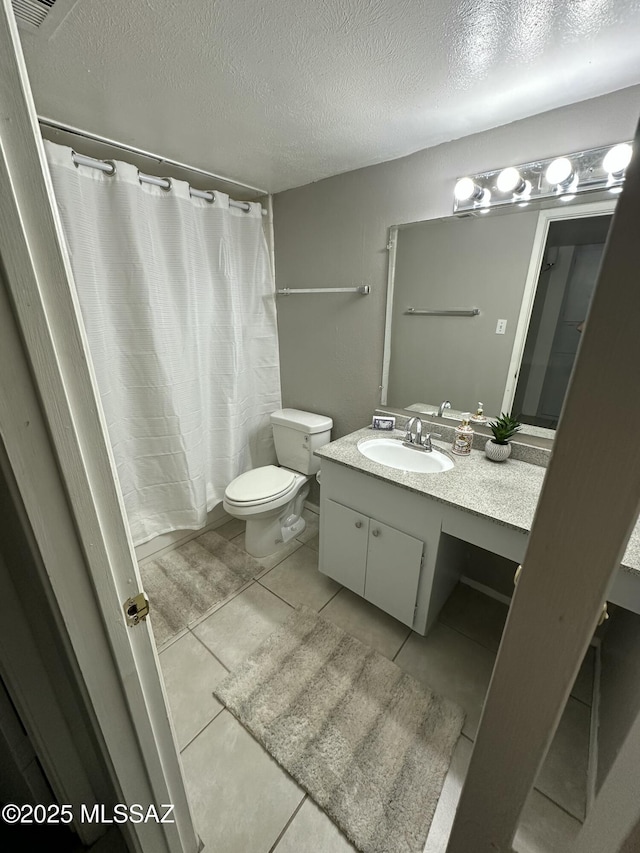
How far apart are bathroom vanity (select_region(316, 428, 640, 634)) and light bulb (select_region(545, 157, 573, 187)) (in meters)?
1.07

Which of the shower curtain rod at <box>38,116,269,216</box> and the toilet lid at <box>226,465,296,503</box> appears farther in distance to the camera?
the toilet lid at <box>226,465,296,503</box>

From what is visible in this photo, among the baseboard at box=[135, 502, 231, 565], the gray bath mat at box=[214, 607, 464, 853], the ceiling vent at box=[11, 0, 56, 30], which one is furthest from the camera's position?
the baseboard at box=[135, 502, 231, 565]

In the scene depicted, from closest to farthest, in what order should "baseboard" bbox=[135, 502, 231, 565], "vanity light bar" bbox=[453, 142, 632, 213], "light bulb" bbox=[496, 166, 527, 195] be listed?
1. "vanity light bar" bbox=[453, 142, 632, 213]
2. "light bulb" bbox=[496, 166, 527, 195]
3. "baseboard" bbox=[135, 502, 231, 565]

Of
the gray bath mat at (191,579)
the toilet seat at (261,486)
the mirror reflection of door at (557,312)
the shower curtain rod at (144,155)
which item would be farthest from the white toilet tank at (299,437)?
the shower curtain rod at (144,155)

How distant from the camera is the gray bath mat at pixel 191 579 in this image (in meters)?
1.64

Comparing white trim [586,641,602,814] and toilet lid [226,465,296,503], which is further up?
toilet lid [226,465,296,503]

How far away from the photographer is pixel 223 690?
1313 mm

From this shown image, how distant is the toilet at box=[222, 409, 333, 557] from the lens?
1.86m

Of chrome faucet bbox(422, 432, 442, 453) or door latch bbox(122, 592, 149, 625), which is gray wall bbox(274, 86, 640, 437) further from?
door latch bbox(122, 592, 149, 625)

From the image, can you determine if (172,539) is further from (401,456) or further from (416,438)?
(416,438)

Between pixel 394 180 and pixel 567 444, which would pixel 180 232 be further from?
pixel 567 444

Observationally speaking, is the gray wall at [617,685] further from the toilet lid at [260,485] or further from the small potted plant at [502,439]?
the toilet lid at [260,485]

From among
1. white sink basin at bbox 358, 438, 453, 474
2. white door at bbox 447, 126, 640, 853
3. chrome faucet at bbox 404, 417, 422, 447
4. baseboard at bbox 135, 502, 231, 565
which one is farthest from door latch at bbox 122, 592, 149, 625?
baseboard at bbox 135, 502, 231, 565

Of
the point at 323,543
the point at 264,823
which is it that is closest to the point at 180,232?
the point at 323,543
